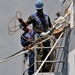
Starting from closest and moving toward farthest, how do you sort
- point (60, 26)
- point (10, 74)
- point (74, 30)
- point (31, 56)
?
point (74, 30) < point (60, 26) < point (31, 56) < point (10, 74)

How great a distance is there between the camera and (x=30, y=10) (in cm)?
930

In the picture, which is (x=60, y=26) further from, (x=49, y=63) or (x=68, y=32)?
(x=49, y=63)

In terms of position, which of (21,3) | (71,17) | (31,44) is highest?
(21,3)

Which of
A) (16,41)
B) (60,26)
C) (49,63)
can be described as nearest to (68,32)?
(60,26)

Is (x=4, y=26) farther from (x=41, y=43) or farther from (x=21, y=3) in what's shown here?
(x=41, y=43)

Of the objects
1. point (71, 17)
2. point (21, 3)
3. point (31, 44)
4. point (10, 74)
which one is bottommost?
point (10, 74)

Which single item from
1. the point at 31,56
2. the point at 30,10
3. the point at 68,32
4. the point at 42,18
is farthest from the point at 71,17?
the point at 30,10

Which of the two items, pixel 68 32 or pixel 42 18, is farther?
pixel 42 18

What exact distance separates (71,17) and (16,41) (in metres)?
2.47

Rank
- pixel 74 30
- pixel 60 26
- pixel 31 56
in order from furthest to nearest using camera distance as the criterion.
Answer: pixel 31 56 < pixel 60 26 < pixel 74 30

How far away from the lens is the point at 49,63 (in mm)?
7332

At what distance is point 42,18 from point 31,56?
0.78m

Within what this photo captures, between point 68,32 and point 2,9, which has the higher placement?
point 2,9

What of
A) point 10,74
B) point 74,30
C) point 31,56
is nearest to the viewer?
point 74,30
